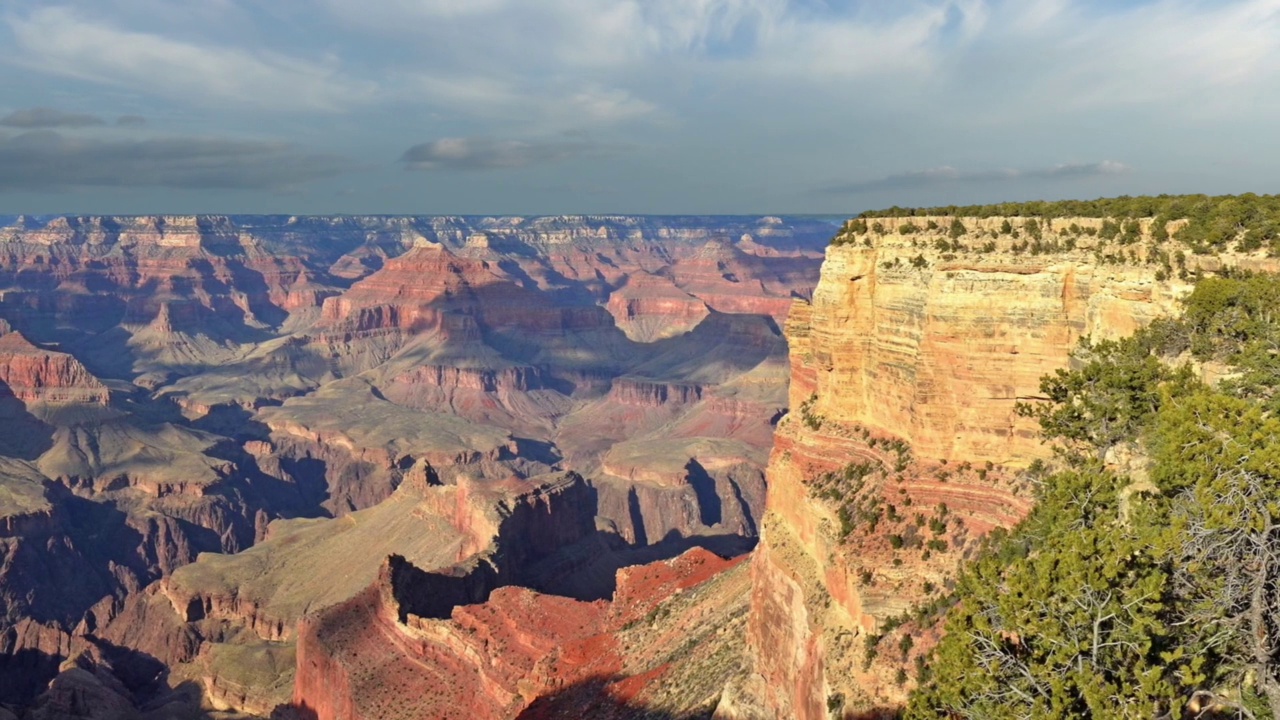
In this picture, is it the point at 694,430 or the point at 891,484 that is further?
the point at 694,430

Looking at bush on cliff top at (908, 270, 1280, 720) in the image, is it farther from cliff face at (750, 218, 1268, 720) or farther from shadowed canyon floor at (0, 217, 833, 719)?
shadowed canyon floor at (0, 217, 833, 719)

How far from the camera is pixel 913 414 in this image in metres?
34.2

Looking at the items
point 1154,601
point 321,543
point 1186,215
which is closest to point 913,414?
point 1186,215

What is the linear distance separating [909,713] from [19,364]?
20828 cm

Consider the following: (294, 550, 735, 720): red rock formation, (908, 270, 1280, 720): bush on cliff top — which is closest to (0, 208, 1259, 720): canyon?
(294, 550, 735, 720): red rock formation

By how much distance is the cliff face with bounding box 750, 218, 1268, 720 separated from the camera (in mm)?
30547

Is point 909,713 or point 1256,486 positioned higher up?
point 1256,486

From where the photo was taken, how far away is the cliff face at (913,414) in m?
30.5

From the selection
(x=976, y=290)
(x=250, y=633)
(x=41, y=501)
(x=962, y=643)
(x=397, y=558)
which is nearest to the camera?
(x=962, y=643)

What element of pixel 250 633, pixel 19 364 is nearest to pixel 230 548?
pixel 250 633

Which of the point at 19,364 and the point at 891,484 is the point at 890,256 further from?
the point at 19,364

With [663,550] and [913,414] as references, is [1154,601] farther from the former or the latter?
[663,550]

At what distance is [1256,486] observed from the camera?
1909cm

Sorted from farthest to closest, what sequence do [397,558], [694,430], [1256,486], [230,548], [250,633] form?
[694,430], [230,548], [250,633], [397,558], [1256,486]
